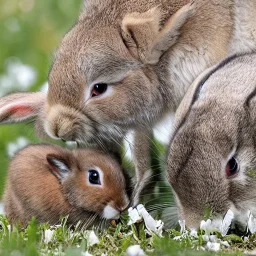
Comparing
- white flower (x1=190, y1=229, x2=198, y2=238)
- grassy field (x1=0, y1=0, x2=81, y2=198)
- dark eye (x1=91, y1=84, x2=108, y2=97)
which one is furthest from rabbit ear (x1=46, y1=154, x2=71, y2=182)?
grassy field (x1=0, y1=0, x2=81, y2=198)

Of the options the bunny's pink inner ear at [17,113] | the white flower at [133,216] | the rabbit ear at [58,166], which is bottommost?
the white flower at [133,216]

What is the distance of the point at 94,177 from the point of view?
24.6 ft

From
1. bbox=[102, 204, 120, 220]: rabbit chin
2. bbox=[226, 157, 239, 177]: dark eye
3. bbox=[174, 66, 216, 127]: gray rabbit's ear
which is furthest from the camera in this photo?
bbox=[102, 204, 120, 220]: rabbit chin

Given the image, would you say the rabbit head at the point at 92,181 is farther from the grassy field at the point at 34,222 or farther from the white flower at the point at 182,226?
the white flower at the point at 182,226

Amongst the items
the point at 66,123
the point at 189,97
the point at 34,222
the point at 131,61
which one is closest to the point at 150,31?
the point at 131,61

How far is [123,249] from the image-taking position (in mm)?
6523

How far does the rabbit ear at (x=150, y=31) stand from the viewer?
7.47 meters

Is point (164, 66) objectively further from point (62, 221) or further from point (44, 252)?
point (44, 252)

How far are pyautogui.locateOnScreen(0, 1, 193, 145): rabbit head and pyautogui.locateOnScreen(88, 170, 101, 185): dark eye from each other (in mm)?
266

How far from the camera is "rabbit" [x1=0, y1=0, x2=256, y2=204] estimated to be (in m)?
7.48

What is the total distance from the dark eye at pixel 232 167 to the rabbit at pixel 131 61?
3.79 feet

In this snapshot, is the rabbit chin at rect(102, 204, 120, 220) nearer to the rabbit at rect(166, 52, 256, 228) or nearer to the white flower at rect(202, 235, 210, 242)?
the rabbit at rect(166, 52, 256, 228)

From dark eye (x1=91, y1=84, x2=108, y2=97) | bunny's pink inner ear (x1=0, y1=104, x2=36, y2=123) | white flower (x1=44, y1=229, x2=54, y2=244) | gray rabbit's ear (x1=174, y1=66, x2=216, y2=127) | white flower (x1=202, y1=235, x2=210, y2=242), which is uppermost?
dark eye (x1=91, y1=84, x2=108, y2=97)

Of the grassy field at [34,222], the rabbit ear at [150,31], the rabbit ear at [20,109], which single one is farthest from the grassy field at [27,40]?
the rabbit ear at [150,31]
